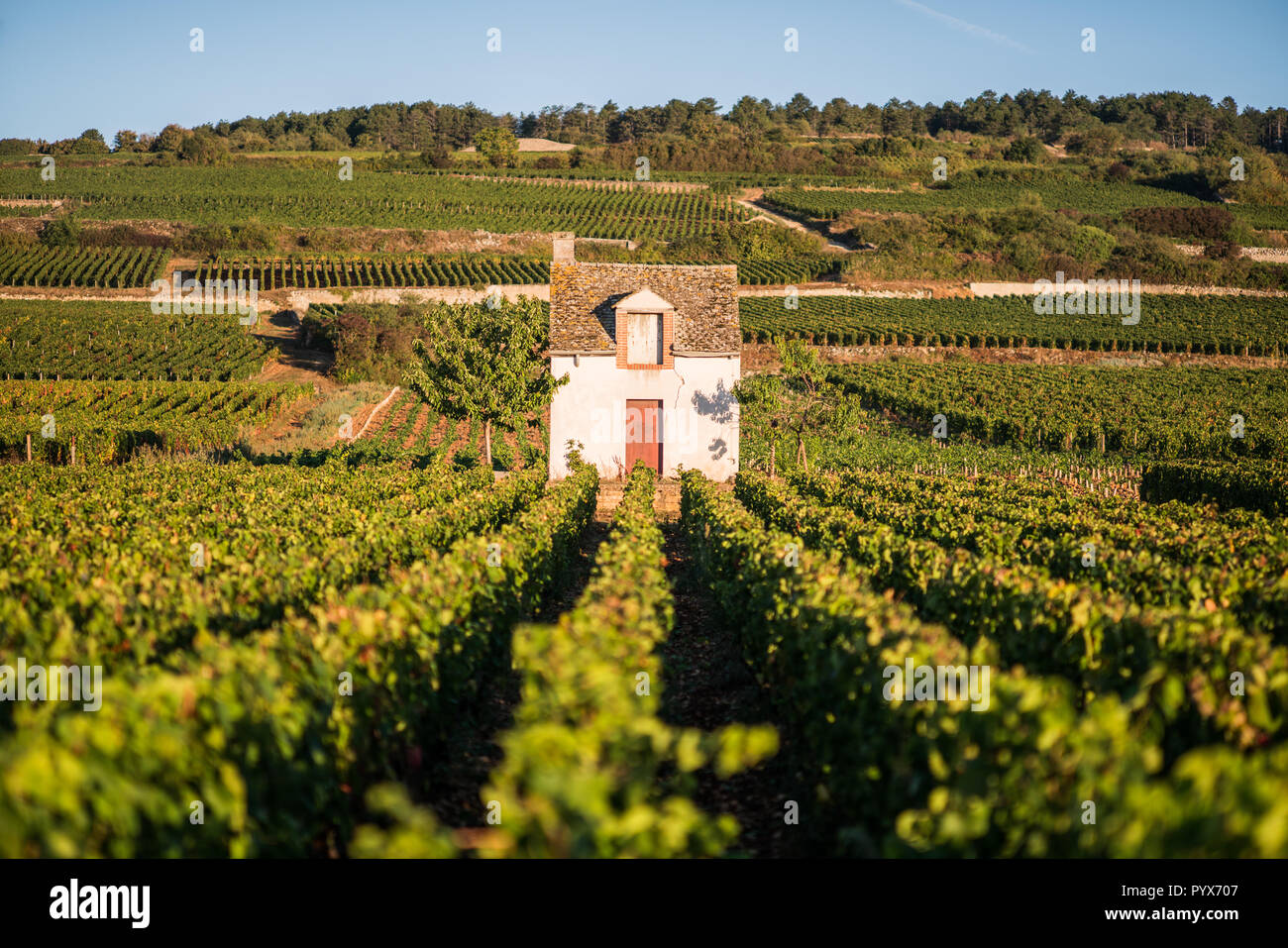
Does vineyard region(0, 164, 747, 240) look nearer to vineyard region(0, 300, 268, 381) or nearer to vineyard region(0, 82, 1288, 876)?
vineyard region(0, 82, 1288, 876)

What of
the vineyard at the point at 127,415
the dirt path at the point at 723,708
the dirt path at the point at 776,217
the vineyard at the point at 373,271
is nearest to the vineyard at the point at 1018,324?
the dirt path at the point at 776,217

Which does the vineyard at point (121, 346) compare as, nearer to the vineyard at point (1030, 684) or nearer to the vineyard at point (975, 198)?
the vineyard at point (1030, 684)

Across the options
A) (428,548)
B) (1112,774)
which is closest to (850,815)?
(1112,774)

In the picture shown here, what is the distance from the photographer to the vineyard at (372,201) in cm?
8612

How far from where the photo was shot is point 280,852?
Result: 4.74m

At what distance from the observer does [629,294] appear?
26500mm

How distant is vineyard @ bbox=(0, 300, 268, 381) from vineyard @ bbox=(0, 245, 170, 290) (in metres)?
8.65

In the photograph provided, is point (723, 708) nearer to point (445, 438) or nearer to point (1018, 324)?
point (445, 438)

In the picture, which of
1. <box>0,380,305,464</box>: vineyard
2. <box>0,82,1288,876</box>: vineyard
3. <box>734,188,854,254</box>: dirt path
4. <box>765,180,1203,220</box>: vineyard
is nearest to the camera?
<box>0,82,1288,876</box>: vineyard

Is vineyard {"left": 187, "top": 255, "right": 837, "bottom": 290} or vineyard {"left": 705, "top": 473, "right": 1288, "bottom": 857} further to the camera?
vineyard {"left": 187, "top": 255, "right": 837, "bottom": 290}

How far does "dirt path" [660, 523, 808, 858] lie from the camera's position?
650cm

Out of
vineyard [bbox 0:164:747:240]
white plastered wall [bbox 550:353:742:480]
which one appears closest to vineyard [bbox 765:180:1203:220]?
vineyard [bbox 0:164:747:240]
